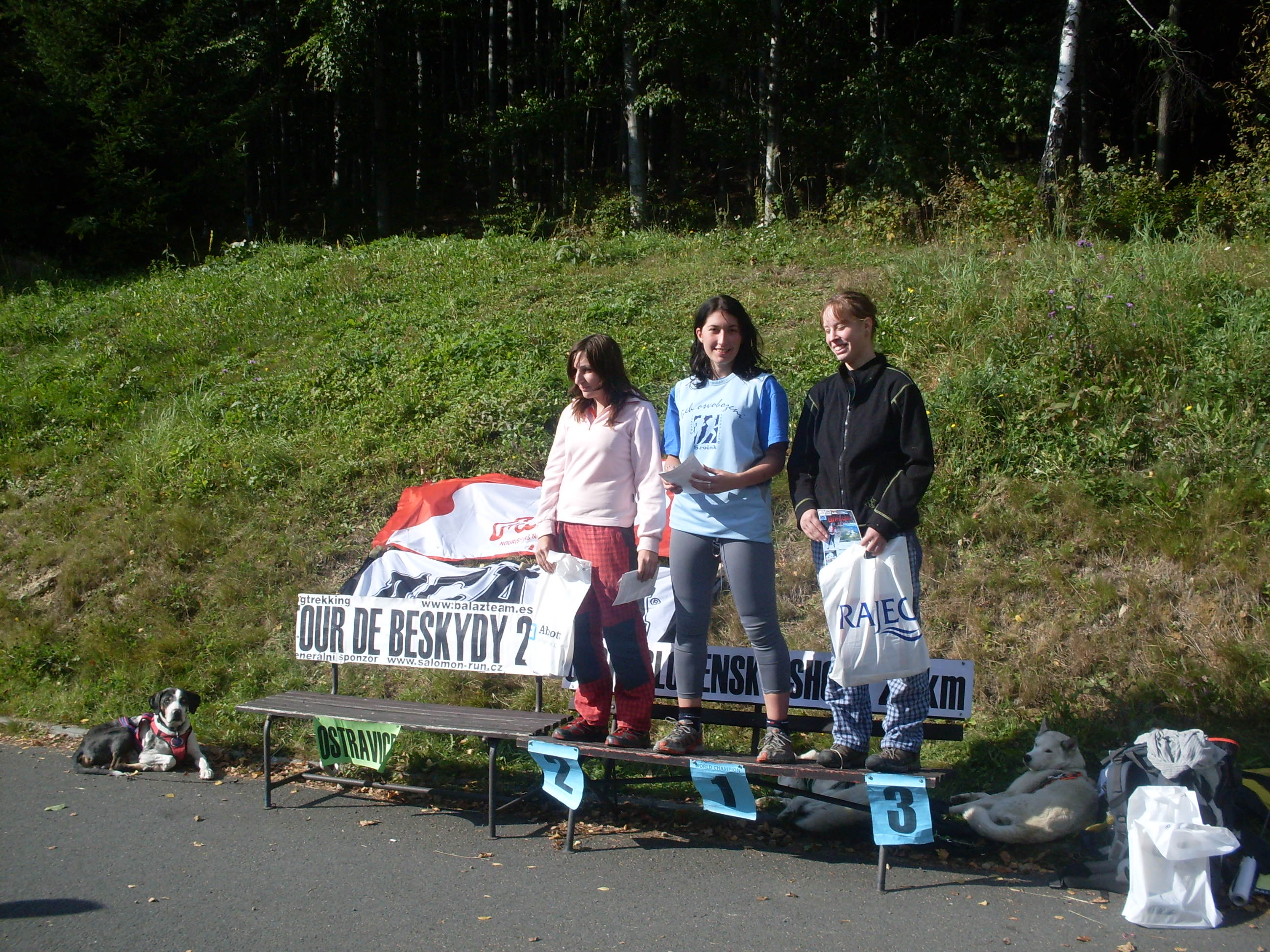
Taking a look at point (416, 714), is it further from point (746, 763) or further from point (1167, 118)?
point (1167, 118)

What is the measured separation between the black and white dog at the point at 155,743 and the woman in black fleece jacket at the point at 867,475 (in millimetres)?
3447

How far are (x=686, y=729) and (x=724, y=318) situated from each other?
175cm

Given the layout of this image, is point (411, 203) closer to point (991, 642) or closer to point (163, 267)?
point (163, 267)

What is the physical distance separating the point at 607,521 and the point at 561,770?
3.60ft

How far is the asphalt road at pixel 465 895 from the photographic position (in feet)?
10.7

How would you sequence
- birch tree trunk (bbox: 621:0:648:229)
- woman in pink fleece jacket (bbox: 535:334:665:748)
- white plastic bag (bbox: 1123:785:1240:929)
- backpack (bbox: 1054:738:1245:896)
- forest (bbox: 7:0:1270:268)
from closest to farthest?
white plastic bag (bbox: 1123:785:1240:929), backpack (bbox: 1054:738:1245:896), woman in pink fleece jacket (bbox: 535:334:665:748), forest (bbox: 7:0:1270:268), birch tree trunk (bbox: 621:0:648:229)

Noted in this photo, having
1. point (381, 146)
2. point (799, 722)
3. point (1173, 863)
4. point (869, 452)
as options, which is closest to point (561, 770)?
point (799, 722)

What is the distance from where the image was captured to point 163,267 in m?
15.2

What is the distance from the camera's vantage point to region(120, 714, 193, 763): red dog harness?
5.20m

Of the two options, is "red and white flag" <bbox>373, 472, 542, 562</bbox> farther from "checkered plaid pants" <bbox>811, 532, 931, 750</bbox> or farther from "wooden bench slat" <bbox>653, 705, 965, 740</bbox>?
"checkered plaid pants" <bbox>811, 532, 931, 750</bbox>

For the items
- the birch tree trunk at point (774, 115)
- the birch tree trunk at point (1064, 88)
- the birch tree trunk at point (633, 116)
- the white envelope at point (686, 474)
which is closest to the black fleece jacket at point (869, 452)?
the white envelope at point (686, 474)

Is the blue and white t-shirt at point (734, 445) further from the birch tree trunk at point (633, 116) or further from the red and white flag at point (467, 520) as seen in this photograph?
the birch tree trunk at point (633, 116)

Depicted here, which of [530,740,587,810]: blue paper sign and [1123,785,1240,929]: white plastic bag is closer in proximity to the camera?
[1123,785,1240,929]: white plastic bag

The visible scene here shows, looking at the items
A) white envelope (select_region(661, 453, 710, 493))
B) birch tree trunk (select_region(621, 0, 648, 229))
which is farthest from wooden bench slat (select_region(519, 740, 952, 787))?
birch tree trunk (select_region(621, 0, 648, 229))
